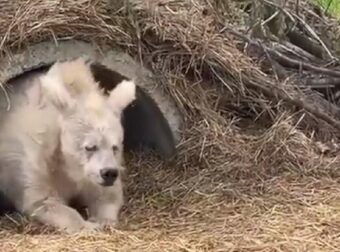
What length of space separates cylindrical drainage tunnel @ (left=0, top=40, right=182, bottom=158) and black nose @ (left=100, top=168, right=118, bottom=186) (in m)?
0.81

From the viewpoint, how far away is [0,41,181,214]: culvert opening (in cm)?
543

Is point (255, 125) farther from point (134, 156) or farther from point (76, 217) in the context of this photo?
point (76, 217)

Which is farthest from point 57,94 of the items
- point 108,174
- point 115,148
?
point 108,174

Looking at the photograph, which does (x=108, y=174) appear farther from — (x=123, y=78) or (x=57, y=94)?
(x=123, y=78)

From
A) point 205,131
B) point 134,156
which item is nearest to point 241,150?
point 205,131

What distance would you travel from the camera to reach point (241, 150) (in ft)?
19.4

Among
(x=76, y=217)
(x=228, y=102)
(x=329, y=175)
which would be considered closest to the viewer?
(x=76, y=217)

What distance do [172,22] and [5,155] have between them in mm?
1278

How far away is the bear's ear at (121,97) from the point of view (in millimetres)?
5230

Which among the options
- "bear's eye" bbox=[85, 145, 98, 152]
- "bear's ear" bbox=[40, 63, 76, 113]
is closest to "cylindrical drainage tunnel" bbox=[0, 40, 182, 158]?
"bear's ear" bbox=[40, 63, 76, 113]

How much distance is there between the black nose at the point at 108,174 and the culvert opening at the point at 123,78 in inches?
24.4

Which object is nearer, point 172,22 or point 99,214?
point 99,214

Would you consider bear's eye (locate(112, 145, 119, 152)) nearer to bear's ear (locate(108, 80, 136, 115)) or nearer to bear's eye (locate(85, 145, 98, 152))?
bear's eye (locate(85, 145, 98, 152))

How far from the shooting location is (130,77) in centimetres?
568
